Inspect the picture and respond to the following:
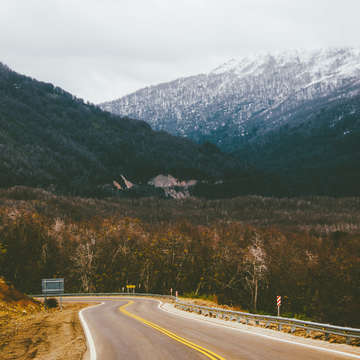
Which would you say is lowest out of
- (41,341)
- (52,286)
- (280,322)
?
(41,341)

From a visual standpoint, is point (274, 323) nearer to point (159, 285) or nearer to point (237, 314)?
point (237, 314)

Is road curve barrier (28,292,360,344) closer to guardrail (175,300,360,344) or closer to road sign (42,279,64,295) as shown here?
guardrail (175,300,360,344)

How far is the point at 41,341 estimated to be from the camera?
23.7 meters

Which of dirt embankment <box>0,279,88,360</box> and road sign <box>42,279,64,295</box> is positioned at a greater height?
road sign <box>42,279,64,295</box>

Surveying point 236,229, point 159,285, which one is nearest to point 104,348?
point 159,285

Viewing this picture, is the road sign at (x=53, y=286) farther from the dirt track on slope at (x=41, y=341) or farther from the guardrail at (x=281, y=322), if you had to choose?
the dirt track on slope at (x=41, y=341)

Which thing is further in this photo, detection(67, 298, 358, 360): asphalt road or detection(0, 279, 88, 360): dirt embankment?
detection(0, 279, 88, 360): dirt embankment

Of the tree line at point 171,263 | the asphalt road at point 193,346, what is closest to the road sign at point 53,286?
the tree line at point 171,263

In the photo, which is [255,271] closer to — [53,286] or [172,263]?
[172,263]

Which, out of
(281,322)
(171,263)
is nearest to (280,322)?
(281,322)

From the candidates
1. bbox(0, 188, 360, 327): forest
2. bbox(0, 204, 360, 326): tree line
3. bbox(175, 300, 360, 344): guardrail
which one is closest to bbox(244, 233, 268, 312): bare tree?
bbox(0, 204, 360, 326): tree line

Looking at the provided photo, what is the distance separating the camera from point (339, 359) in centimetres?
1530

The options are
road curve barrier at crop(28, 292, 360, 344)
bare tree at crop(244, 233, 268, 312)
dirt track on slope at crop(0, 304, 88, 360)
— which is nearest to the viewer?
road curve barrier at crop(28, 292, 360, 344)

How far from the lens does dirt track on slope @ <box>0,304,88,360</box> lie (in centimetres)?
1929
